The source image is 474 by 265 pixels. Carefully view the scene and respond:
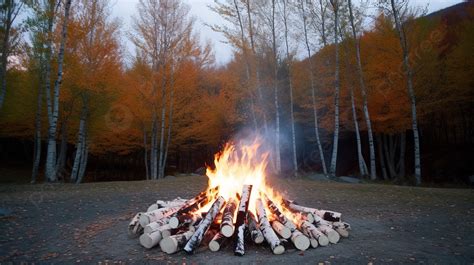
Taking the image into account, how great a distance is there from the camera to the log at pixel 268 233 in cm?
389

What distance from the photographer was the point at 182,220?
4.54 meters

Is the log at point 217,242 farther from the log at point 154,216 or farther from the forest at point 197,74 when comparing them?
the forest at point 197,74

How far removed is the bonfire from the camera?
4016 millimetres

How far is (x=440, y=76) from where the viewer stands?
1658 centimetres

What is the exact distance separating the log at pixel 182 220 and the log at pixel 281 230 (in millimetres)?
1288

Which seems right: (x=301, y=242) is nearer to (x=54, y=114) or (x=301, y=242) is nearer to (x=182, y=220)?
(x=182, y=220)

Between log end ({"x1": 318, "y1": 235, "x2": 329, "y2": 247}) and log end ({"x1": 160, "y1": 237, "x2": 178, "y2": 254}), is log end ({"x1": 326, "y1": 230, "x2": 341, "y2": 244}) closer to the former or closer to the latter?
log end ({"x1": 318, "y1": 235, "x2": 329, "y2": 247})

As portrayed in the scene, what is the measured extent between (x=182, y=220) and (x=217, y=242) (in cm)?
79

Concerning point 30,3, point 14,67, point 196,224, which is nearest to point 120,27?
point 30,3

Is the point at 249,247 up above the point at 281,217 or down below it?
below

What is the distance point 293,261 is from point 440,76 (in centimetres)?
1773

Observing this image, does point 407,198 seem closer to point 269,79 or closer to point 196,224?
point 196,224

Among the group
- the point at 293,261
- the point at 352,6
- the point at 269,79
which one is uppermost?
the point at 352,6

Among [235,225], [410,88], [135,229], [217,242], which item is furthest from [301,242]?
[410,88]
